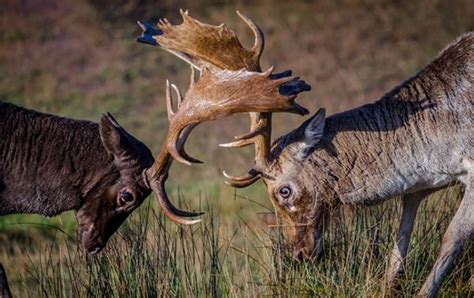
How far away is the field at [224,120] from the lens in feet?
37.3

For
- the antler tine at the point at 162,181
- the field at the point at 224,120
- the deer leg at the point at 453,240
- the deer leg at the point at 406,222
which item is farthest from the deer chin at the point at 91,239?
the deer leg at the point at 453,240

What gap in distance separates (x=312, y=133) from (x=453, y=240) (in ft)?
4.69

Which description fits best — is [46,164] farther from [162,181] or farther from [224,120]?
[224,120]

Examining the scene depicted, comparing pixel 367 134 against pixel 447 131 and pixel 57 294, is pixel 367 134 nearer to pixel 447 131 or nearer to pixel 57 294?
pixel 447 131

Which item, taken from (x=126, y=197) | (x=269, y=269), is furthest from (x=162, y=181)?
(x=269, y=269)

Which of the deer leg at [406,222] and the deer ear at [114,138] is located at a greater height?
the deer ear at [114,138]

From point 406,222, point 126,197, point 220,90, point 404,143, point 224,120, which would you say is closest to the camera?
point 220,90

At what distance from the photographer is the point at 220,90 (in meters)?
11.0

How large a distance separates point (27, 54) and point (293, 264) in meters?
19.0

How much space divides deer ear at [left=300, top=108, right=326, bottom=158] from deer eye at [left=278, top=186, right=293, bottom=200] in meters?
0.30

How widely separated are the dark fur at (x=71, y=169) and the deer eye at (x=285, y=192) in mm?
1093

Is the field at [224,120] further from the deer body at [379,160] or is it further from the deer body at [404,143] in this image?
the deer body at [404,143]

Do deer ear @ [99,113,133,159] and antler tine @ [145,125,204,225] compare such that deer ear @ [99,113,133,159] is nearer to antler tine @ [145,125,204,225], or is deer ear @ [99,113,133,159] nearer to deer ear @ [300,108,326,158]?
antler tine @ [145,125,204,225]

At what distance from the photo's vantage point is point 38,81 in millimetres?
27859
